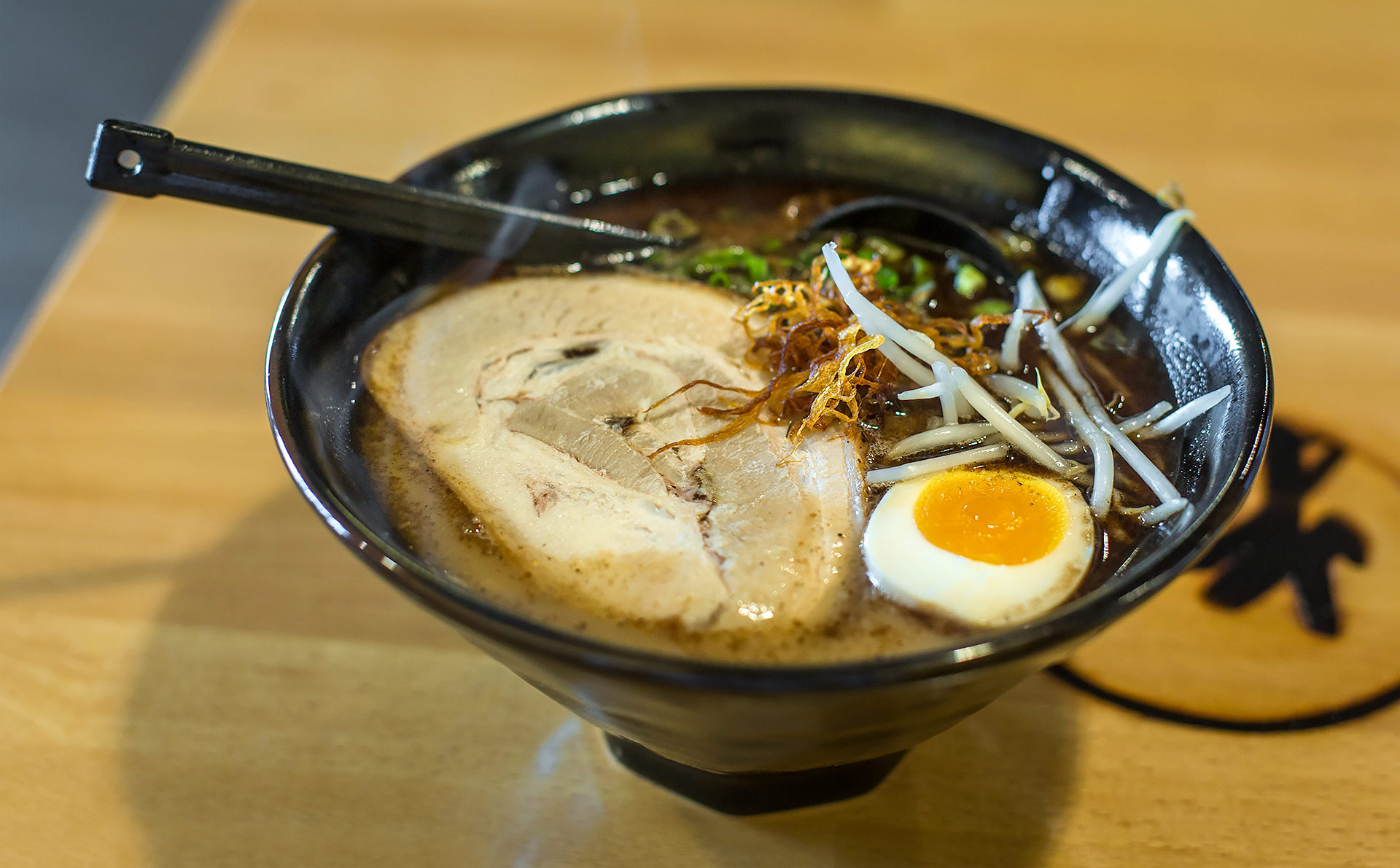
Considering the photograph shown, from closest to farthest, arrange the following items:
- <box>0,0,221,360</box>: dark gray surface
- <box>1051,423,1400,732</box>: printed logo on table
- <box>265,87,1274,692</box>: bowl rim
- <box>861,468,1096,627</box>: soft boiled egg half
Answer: <box>265,87,1274,692</box>: bowl rim < <box>861,468,1096,627</box>: soft boiled egg half < <box>1051,423,1400,732</box>: printed logo on table < <box>0,0,221,360</box>: dark gray surface

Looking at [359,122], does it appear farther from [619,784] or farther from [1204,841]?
[1204,841]

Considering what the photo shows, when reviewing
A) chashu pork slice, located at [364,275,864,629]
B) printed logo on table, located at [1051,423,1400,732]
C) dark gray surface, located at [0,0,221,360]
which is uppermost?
chashu pork slice, located at [364,275,864,629]

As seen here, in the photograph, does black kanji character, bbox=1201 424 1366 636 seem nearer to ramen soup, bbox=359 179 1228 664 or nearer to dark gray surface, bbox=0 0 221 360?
ramen soup, bbox=359 179 1228 664

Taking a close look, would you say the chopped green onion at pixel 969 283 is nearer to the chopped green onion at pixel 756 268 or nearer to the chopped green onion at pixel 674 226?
Answer: the chopped green onion at pixel 756 268

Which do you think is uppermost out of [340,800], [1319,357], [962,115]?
[962,115]

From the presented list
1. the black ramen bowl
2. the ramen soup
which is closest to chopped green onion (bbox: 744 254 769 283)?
the ramen soup

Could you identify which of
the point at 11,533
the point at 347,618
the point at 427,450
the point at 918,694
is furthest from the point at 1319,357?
the point at 11,533

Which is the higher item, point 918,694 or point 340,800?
point 918,694
